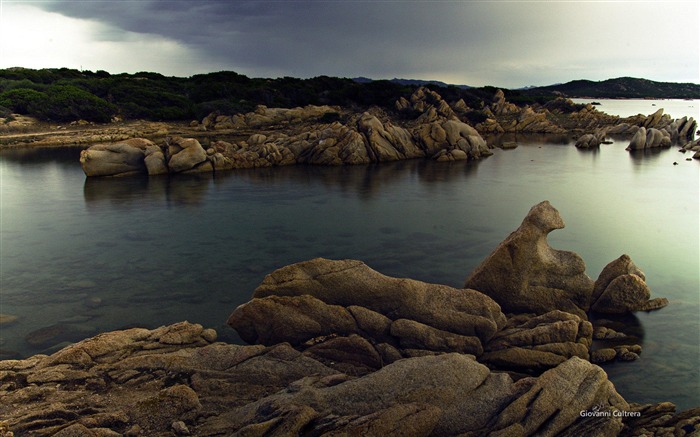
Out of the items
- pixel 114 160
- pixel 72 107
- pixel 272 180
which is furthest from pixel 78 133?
pixel 272 180

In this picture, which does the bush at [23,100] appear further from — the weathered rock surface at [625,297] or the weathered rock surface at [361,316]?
the weathered rock surface at [625,297]

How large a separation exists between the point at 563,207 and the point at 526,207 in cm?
300

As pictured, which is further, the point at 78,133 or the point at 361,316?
the point at 78,133

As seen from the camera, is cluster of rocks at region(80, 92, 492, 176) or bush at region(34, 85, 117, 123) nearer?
cluster of rocks at region(80, 92, 492, 176)

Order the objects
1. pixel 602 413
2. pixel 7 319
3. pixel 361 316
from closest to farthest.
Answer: pixel 602 413
pixel 361 316
pixel 7 319

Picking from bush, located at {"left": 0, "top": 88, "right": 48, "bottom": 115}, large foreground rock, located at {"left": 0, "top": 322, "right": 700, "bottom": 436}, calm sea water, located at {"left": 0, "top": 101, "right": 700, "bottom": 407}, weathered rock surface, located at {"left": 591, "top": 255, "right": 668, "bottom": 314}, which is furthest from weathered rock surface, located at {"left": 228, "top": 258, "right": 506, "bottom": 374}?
bush, located at {"left": 0, "top": 88, "right": 48, "bottom": 115}

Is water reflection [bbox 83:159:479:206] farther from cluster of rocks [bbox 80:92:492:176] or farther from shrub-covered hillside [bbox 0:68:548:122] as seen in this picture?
shrub-covered hillside [bbox 0:68:548:122]

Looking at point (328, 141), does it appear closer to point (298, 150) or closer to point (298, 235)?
point (298, 150)

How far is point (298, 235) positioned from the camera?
31.8 metres

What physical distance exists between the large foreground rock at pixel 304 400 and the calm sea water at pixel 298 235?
12.2 ft

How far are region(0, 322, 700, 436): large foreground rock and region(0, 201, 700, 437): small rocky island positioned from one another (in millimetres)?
37

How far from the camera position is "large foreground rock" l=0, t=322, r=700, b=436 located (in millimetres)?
10812

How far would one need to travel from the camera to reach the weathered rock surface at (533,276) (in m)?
19.5

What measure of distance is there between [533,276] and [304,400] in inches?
480
